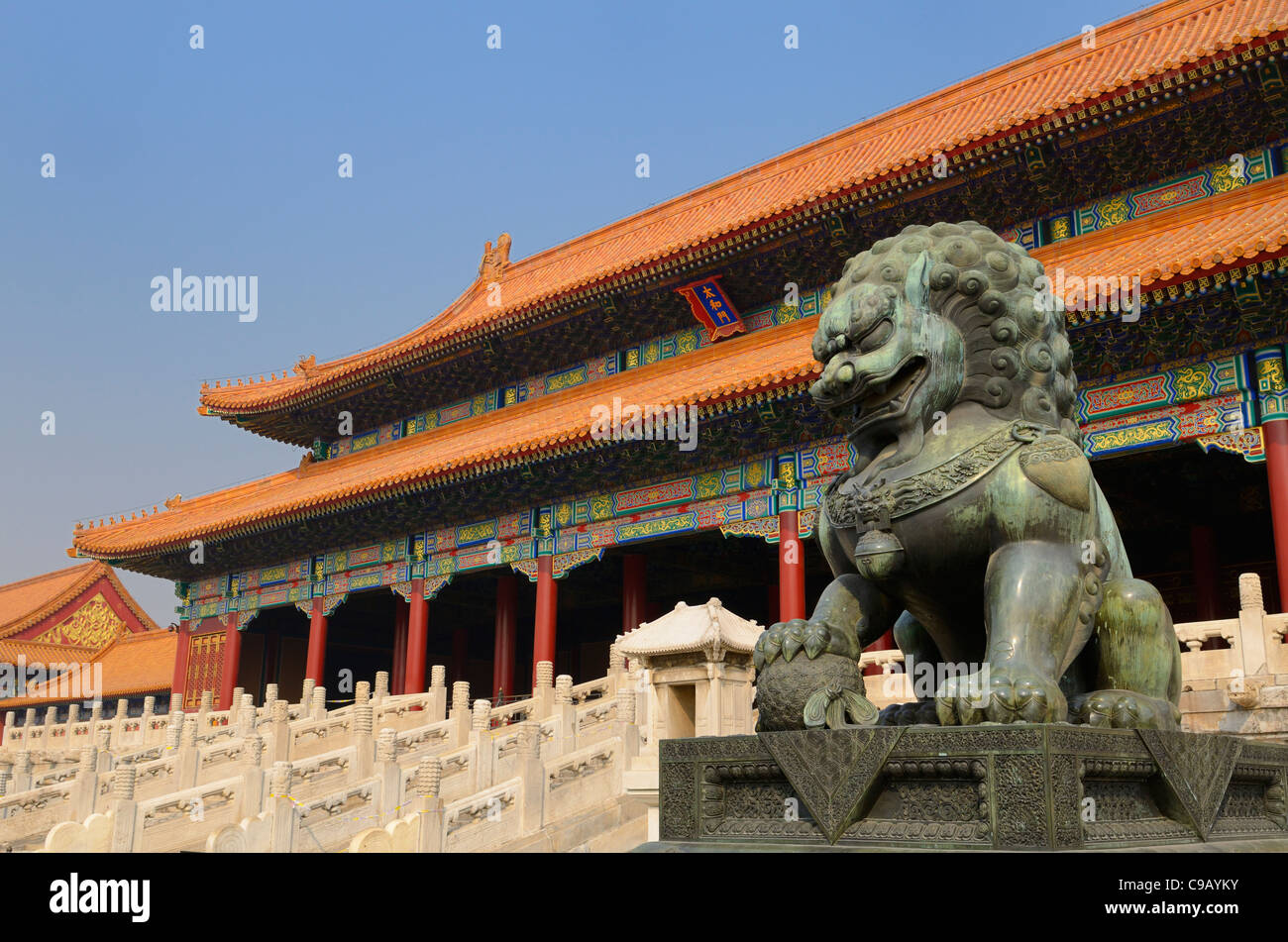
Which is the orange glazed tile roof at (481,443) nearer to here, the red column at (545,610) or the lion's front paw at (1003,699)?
the red column at (545,610)

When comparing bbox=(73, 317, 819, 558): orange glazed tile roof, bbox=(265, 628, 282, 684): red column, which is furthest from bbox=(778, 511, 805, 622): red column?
bbox=(265, 628, 282, 684): red column

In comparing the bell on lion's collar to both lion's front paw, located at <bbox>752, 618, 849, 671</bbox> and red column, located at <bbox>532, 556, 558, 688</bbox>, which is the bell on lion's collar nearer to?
lion's front paw, located at <bbox>752, 618, 849, 671</bbox>

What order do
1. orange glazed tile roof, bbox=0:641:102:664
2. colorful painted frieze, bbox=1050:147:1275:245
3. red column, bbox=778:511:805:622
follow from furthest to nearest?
orange glazed tile roof, bbox=0:641:102:664
red column, bbox=778:511:805:622
colorful painted frieze, bbox=1050:147:1275:245

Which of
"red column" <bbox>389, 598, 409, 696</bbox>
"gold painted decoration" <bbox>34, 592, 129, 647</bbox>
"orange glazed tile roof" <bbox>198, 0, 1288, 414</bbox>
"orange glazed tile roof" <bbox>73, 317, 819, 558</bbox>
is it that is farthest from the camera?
"gold painted decoration" <bbox>34, 592, 129, 647</bbox>

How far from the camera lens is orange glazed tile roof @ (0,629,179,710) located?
2559 cm

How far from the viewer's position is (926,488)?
334cm

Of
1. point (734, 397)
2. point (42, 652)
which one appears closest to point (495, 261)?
point (734, 397)

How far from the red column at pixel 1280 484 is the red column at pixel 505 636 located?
10.5 m

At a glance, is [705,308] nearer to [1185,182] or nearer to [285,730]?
[1185,182]

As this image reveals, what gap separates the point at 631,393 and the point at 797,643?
12.6 meters

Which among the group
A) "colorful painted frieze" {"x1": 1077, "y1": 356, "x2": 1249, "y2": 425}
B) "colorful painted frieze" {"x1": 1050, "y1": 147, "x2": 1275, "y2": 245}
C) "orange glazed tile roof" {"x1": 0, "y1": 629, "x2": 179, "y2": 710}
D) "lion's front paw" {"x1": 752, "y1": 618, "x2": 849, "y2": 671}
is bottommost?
"orange glazed tile roof" {"x1": 0, "y1": 629, "x2": 179, "y2": 710}

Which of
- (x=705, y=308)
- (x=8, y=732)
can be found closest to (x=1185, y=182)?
(x=705, y=308)

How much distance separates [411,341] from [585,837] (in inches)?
503

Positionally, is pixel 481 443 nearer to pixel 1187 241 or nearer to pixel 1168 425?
pixel 1168 425
